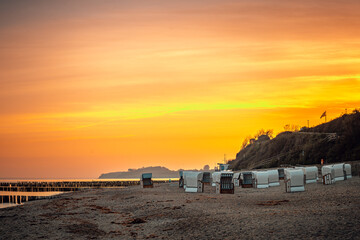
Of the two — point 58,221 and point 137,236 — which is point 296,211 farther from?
point 58,221

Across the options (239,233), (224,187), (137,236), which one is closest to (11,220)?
(137,236)

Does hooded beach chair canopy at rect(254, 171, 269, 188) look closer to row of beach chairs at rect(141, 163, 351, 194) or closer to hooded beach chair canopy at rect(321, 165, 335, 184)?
row of beach chairs at rect(141, 163, 351, 194)

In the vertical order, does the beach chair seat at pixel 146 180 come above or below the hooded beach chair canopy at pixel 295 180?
below

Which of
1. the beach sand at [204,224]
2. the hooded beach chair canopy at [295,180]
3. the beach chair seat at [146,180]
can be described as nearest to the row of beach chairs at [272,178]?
the hooded beach chair canopy at [295,180]

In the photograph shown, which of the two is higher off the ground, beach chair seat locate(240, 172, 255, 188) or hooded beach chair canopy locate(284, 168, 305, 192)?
hooded beach chair canopy locate(284, 168, 305, 192)

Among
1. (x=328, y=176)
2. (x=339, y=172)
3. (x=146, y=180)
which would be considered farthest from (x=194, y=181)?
(x=146, y=180)

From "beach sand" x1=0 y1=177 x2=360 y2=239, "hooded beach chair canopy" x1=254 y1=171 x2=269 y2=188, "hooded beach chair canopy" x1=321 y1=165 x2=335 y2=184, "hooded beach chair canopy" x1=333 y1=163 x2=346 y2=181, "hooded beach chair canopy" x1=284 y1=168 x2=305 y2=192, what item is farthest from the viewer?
"hooded beach chair canopy" x1=254 y1=171 x2=269 y2=188

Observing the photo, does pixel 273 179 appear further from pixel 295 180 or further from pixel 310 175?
pixel 295 180

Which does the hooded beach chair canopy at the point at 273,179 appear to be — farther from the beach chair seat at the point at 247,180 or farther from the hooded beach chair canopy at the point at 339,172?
the hooded beach chair canopy at the point at 339,172

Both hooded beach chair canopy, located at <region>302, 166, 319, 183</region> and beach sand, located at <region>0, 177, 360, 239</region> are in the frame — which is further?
hooded beach chair canopy, located at <region>302, 166, 319, 183</region>

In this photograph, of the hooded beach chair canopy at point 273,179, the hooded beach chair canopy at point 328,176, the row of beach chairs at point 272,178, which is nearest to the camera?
the row of beach chairs at point 272,178

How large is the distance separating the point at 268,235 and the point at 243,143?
158068 mm

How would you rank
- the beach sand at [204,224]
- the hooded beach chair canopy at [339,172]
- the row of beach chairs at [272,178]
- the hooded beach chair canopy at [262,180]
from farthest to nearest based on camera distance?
1. the hooded beach chair canopy at [262,180]
2. the hooded beach chair canopy at [339,172]
3. the row of beach chairs at [272,178]
4. the beach sand at [204,224]

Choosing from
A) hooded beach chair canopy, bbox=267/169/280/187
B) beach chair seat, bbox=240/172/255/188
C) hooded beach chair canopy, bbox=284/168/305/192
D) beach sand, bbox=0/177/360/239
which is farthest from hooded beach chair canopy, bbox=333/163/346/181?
beach sand, bbox=0/177/360/239
